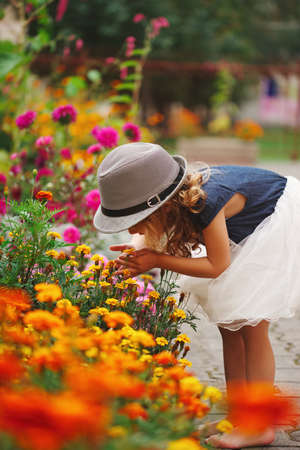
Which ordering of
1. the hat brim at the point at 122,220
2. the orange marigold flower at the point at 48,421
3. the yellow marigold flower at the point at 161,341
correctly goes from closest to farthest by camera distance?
the orange marigold flower at the point at 48,421
the yellow marigold flower at the point at 161,341
the hat brim at the point at 122,220

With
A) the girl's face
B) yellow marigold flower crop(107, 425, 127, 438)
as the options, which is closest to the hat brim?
the girl's face

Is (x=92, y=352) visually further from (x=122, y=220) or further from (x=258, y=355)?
(x=258, y=355)

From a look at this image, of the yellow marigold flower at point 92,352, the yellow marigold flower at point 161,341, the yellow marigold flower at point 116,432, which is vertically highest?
the yellow marigold flower at point 116,432

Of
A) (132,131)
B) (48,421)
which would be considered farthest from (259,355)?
(132,131)

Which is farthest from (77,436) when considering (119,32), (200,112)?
(200,112)

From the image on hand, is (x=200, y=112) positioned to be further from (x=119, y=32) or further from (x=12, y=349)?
(x=12, y=349)

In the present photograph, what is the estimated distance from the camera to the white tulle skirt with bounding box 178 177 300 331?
2.57m

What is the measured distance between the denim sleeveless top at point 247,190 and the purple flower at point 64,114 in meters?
1.67

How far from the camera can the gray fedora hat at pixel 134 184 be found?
239cm

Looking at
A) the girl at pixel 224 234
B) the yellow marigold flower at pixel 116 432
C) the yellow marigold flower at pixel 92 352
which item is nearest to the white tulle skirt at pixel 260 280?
the girl at pixel 224 234

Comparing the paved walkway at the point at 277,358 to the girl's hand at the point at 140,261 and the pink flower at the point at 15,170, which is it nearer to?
the girl's hand at the point at 140,261

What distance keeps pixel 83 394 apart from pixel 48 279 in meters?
1.52

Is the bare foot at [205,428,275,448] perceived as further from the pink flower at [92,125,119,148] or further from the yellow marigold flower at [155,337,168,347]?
the pink flower at [92,125,119,148]

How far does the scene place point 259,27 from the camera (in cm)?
3706
